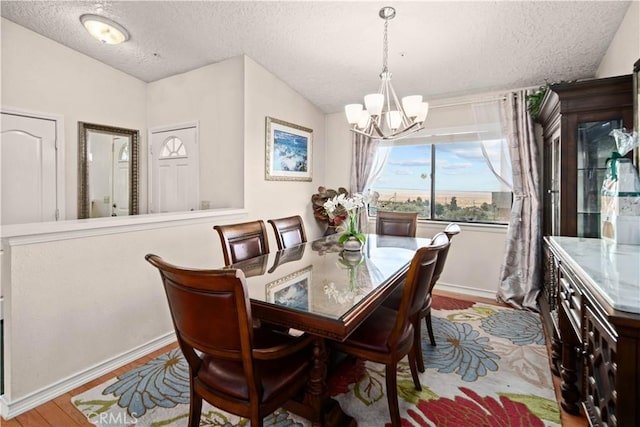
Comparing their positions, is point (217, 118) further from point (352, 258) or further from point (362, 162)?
point (352, 258)

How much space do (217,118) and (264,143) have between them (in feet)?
1.95

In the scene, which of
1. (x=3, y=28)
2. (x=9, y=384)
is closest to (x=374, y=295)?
(x=9, y=384)

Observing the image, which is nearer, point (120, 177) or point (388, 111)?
point (388, 111)

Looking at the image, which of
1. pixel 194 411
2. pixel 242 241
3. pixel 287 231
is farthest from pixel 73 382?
pixel 287 231

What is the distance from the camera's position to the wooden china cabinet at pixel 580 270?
979 mm

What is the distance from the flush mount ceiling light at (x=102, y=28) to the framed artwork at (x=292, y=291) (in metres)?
2.64

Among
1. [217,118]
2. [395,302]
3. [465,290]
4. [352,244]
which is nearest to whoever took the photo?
[395,302]

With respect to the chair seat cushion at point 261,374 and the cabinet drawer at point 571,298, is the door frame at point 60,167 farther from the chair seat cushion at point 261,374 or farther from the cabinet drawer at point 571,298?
the cabinet drawer at point 571,298

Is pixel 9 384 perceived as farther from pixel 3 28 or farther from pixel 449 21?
pixel 449 21

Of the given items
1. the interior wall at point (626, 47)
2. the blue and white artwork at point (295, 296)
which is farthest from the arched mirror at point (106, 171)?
the interior wall at point (626, 47)

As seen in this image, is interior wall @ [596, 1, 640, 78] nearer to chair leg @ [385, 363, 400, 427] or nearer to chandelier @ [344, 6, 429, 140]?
chandelier @ [344, 6, 429, 140]

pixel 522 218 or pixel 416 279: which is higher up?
pixel 522 218

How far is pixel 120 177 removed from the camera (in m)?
4.17

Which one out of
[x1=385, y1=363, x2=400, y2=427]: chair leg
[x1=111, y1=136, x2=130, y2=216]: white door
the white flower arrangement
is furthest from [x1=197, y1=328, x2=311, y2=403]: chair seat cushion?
[x1=111, y1=136, x2=130, y2=216]: white door
